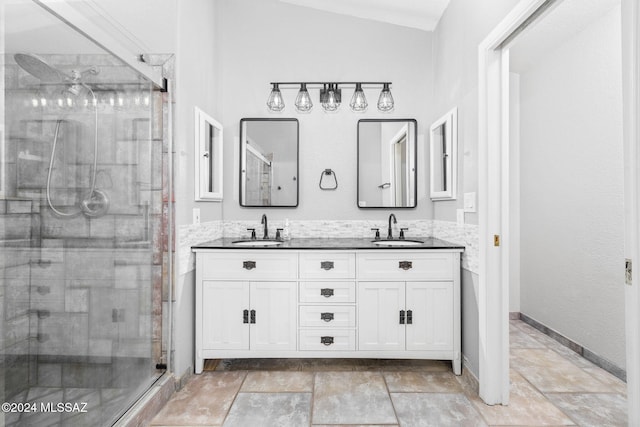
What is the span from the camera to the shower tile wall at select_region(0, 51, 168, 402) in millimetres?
1210

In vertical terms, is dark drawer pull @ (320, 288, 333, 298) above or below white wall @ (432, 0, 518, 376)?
below

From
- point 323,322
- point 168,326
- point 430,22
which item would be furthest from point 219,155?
point 430,22

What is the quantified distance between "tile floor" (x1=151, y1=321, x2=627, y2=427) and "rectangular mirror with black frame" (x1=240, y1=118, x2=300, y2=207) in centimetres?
129

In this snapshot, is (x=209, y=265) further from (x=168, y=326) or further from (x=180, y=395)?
(x=180, y=395)

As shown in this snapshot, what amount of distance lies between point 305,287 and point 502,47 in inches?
74.7

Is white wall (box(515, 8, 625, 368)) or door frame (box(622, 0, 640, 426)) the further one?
white wall (box(515, 8, 625, 368))

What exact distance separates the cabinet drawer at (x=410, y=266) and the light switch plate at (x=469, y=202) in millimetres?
348

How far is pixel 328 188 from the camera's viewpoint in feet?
9.87

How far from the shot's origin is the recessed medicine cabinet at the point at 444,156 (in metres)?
2.47

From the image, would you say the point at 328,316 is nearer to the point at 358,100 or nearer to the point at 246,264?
the point at 246,264

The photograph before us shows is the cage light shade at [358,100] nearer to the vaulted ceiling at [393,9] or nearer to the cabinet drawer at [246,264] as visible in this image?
the vaulted ceiling at [393,9]

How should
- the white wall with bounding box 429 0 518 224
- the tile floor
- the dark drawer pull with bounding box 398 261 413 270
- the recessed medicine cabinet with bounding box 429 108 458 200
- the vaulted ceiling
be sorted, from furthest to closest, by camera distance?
the vaulted ceiling
the recessed medicine cabinet with bounding box 429 108 458 200
the dark drawer pull with bounding box 398 261 413 270
the white wall with bounding box 429 0 518 224
the tile floor

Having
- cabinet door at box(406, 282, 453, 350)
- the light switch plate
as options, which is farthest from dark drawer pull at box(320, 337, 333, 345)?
the light switch plate

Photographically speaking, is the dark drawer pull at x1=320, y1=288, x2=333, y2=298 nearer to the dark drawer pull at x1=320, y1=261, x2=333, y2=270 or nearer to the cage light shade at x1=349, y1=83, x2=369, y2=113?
the dark drawer pull at x1=320, y1=261, x2=333, y2=270
